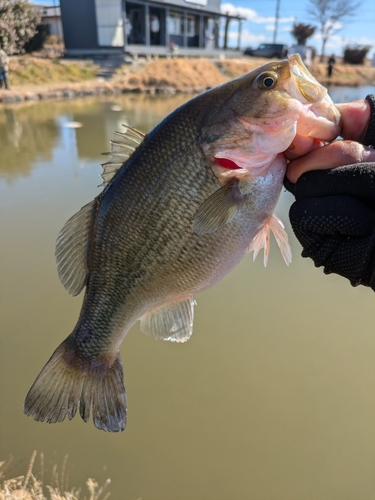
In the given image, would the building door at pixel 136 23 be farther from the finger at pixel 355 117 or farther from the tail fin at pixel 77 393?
the tail fin at pixel 77 393

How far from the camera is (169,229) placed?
5.14 feet

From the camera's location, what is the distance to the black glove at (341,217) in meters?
1.42

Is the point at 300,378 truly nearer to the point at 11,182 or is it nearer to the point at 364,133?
the point at 364,133

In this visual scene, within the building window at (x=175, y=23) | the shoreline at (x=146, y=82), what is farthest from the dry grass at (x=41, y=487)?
the building window at (x=175, y=23)

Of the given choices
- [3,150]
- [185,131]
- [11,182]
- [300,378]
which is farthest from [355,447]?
[3,150]

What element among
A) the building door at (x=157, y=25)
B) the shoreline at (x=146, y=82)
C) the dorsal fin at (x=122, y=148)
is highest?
the building door at (x=157, y=25)

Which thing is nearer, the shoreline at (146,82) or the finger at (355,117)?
the finger at (355,117)

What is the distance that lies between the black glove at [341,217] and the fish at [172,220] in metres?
0.14

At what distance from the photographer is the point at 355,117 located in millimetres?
1519

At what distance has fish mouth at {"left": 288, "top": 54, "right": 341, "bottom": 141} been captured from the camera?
1406 millimetres

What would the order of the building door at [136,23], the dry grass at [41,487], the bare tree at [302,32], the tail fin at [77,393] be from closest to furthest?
the tail fin at [77,393]
the dry grass at [41,487]
the building door at [136,23]
the bare tree at [302,32]

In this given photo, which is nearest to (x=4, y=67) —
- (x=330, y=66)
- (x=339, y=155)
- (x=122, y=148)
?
(x=122, y=148)

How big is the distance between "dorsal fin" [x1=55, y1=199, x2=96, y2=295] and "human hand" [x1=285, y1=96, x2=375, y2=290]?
900 mm

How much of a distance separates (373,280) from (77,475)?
1.95 meters
